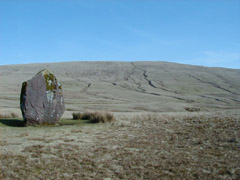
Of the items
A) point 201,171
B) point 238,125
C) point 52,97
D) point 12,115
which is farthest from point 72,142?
point 12,115

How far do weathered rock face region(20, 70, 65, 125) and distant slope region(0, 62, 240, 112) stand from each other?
1520 centimetres

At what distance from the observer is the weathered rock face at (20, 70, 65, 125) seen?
14.9 metres

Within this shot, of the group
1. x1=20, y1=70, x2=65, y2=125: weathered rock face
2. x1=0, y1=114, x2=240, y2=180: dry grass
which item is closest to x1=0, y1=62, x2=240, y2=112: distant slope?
x1=20, y1=70, x2=65, y2=125: weathered rock face

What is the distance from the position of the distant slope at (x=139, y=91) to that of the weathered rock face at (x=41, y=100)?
15.2 metres

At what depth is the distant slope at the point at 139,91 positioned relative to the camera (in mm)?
35906

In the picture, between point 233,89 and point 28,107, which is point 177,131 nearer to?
point 28,107

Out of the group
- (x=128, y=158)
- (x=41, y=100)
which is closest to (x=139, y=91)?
(x=41, y=100)

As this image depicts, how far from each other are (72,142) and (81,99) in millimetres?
31560

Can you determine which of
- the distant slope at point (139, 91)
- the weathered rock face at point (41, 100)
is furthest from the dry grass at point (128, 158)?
the distant slope at point (139, 91)

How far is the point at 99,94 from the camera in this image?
158 feet

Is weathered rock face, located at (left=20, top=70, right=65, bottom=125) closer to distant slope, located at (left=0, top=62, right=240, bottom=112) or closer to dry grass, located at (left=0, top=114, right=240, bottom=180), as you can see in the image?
dry grass, located at (left=0, top=114, right=240, bottom=180)

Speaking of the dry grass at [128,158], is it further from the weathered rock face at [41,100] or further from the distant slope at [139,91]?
the distant slope at [139,91]

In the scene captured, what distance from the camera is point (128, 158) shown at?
25.2 feet

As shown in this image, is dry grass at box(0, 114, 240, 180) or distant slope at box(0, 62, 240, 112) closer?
dry grass at box(0, 114, 240, 180)
